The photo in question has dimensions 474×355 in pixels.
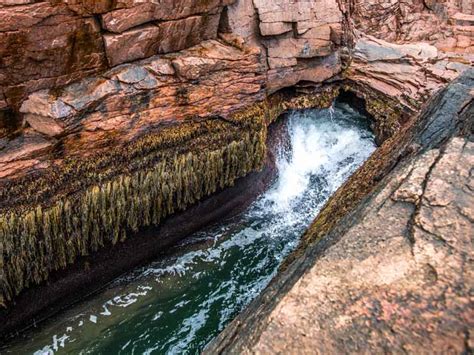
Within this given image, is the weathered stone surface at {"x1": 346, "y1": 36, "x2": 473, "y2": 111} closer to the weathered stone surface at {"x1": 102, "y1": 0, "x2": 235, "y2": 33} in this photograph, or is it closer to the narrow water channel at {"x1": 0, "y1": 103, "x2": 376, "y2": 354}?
the narrow water channel at {"x1": 0, "y1": 103, "x2": 376, "y2": 354}

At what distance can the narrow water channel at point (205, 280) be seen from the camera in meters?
7.16

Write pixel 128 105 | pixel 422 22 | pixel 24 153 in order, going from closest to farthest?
pixel 24 153 < pixel 128 105 < pixel 422 22

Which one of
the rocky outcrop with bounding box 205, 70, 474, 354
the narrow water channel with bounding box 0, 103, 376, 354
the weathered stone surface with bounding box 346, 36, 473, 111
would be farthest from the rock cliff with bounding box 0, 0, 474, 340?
the rocky outcrop with bounding box 205, 70, 474, 354

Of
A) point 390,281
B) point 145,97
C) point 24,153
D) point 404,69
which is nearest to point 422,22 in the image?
point 404,69

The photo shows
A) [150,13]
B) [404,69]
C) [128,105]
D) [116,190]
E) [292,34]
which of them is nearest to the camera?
[150,13]

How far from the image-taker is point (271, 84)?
32.7 ft

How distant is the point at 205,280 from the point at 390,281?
5773 mm

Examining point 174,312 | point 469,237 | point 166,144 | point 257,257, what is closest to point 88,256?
point 174,312

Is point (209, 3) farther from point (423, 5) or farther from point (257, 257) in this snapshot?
point (423, 5)

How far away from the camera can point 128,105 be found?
7500 millimetres

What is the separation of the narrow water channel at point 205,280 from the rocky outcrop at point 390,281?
163 inches

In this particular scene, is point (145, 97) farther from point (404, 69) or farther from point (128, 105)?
point (404, 69)

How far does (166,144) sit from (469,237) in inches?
236

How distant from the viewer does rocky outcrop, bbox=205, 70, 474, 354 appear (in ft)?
8.38
